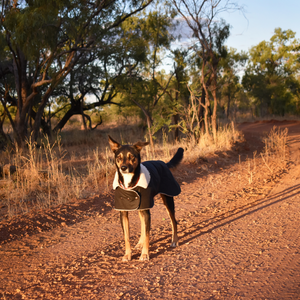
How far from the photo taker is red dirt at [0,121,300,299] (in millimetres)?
2981

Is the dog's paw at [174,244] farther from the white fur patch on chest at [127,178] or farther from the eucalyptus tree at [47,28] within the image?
the eucalyptus tree at [47,28]

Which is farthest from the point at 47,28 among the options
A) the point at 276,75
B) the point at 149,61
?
the point at 276,75

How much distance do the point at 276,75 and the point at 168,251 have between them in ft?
115

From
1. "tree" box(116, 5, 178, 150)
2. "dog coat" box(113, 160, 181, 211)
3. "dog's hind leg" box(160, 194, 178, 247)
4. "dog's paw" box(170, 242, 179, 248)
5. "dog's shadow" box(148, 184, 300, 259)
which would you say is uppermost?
"tree" box(116, 5, 178, 150)

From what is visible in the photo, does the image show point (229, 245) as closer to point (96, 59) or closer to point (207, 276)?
point (207, 276)

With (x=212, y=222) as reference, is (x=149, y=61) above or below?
above

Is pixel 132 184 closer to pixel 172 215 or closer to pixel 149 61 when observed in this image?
pixel 172 215

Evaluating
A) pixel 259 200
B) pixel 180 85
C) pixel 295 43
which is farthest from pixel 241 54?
pixel 259 200

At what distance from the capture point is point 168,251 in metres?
3.98

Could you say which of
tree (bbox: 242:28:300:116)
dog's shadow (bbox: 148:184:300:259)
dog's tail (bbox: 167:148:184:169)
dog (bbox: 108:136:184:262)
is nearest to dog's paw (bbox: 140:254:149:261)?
dog (bbox: 108:136:184:262)

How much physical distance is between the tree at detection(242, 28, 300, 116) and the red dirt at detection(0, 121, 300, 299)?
29293mm

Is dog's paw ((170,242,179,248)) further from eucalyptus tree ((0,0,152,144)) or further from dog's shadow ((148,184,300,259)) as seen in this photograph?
eucalyptus tree ((0,0,152,144))

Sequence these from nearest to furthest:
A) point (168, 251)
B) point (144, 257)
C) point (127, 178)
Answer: point (127, 178) < point (144, 257) < point (168, 251)

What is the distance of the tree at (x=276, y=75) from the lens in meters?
33.4
